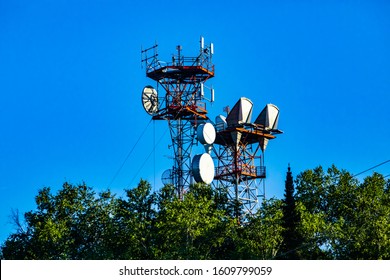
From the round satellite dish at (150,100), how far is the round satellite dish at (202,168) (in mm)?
5855

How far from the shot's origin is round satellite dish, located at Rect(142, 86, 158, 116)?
205ft

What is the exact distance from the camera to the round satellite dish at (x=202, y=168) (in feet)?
193

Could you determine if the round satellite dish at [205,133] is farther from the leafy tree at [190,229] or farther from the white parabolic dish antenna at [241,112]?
the leafy tree at [190,229]

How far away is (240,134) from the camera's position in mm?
64812

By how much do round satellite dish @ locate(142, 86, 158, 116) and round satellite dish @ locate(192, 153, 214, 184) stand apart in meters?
5.86

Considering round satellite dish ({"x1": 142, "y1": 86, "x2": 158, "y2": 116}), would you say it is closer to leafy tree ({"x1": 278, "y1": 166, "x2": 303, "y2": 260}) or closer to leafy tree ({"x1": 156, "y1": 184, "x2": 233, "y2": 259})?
leafy tree ({"x1": 156, "y1": 184, "x2": 233, "y2": 259})

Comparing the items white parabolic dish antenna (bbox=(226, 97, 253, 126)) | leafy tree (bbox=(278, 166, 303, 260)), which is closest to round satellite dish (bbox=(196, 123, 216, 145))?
white parabolic dish antenna (bbox=(226, 97, 253, 126))

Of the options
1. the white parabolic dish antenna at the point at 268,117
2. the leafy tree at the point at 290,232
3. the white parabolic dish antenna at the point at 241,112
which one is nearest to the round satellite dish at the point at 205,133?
the white parabolic dish antenna at the point at 241,112

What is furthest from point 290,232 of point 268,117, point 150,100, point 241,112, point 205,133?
point 150,100

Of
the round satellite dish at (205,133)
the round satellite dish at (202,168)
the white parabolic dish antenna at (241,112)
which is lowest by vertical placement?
the round satellite dish at (202,168)

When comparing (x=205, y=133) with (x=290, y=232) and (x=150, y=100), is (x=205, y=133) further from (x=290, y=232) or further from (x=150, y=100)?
(x=290, y=232)
